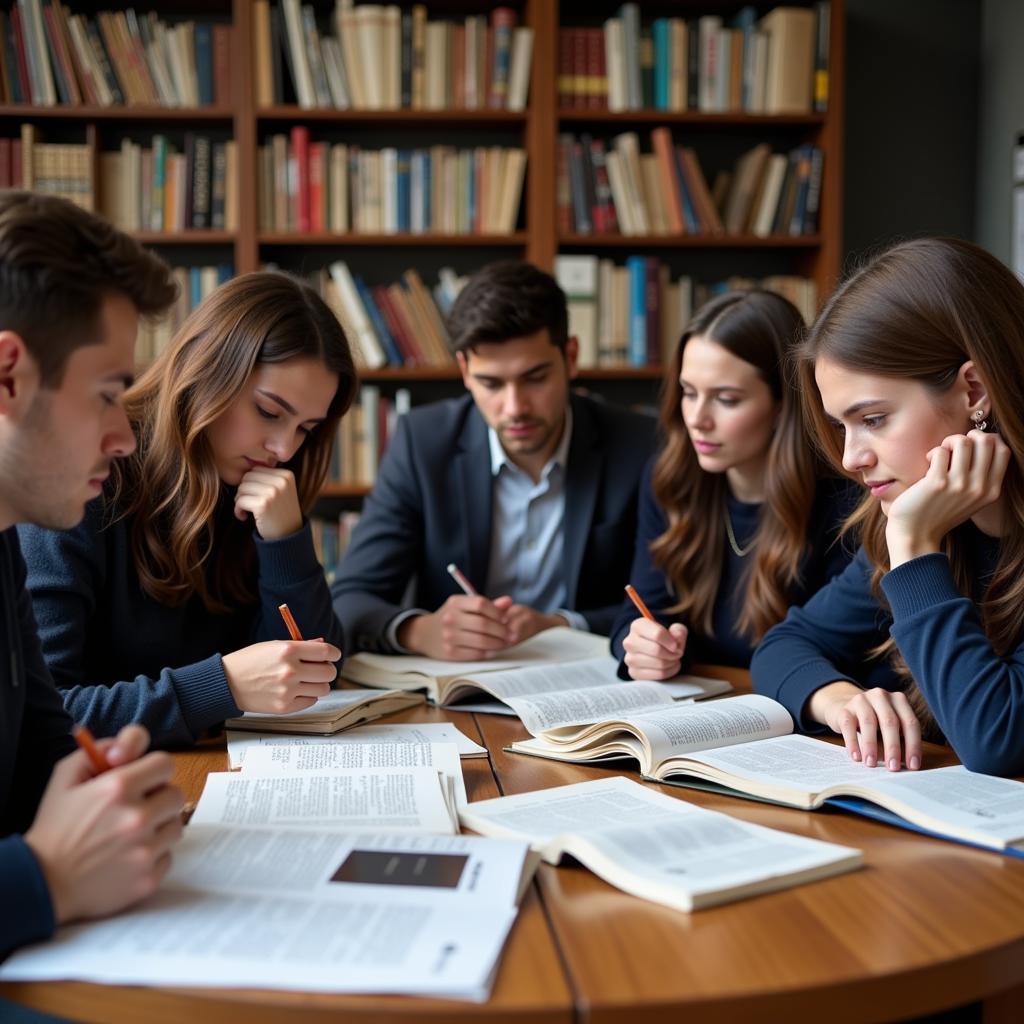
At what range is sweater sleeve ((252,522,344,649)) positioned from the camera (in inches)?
69.5

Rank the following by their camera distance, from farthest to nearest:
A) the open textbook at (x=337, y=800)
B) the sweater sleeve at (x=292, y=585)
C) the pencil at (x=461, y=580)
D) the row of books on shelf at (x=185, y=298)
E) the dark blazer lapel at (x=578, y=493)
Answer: the row of books on shelf at (x=185, y=298) → the dark blazer lapel at (x=578, y=493) → the pencil at (x=461, y=580) → the sweater sleeve at (x=292, y=585) → the open textbook at (x=337, y=800)

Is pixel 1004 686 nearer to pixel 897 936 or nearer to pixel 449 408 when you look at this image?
pixel 897 936

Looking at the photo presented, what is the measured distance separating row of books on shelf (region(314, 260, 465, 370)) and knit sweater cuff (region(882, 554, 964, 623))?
238 centimetres

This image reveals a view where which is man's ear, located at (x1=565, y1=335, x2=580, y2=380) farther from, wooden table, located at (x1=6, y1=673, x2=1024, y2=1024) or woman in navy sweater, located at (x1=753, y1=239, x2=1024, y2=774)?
wooden table, located at (x1=6, y1=673, x2=1024, y2=1024)

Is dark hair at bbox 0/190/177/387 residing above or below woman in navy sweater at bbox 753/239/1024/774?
above

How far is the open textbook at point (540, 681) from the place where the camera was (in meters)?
1.54

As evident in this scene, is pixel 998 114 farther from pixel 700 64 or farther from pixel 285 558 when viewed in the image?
pixel 285 558

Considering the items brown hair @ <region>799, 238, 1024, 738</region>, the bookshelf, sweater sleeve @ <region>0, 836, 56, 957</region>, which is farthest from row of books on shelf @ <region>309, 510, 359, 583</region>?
sweater sleeve @ <region>0, 836, 56, 957</region>

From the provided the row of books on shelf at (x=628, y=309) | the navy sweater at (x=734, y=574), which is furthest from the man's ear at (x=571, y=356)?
the row of books on shelf at (x=628, y=309)

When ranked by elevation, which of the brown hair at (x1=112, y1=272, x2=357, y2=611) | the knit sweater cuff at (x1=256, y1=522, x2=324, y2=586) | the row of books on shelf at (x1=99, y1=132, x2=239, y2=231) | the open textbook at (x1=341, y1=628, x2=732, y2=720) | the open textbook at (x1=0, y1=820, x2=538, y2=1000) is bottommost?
the open textbook at (x1=341, y1=628, x2=732, y2=720)

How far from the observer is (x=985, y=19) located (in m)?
3.84

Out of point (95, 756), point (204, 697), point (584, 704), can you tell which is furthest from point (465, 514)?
point (95, 756)

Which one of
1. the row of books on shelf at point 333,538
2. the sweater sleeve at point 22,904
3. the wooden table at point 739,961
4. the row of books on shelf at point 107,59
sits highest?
the row of books on shelf at point 107,59

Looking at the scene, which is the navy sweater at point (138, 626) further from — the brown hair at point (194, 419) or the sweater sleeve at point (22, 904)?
the sweater sleeve at point (22, 904)
